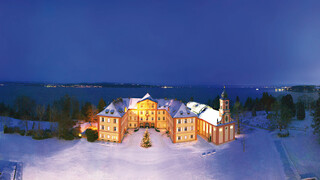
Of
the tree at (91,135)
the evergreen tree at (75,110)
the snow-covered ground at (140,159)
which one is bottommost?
the snow-covered ground at (140,159)

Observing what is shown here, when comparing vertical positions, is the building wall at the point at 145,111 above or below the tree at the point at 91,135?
above

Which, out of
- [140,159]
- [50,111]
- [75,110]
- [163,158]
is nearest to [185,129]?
[163,158]

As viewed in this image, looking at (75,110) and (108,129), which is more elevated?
(75,110)

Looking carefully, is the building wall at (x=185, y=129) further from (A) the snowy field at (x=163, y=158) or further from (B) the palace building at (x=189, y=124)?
(A) the snowy field at (x=163, y=158)

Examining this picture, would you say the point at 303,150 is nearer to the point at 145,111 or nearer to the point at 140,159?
the point at 140,159

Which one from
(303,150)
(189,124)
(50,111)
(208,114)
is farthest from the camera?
(50,111)

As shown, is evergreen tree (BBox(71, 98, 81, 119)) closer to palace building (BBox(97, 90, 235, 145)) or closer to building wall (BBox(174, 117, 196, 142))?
palace building (BBox(97, 90, 235, 145))

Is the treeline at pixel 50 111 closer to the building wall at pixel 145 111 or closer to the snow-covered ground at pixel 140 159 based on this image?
the snow-covered ground at pixel 140 159

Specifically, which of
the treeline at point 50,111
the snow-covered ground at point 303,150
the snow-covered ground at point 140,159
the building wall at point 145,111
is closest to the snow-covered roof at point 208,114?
the snow-covered ground at point 140,159

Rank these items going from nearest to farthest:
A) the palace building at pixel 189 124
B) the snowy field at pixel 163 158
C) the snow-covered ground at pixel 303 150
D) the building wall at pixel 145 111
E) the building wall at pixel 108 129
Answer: the snowy field at pixel 163 158, the snow-covered ground at pixel 303 150, the palace building at pixel 189 124, the building wall at pixel 108 129, the building wall at pixel 145 111

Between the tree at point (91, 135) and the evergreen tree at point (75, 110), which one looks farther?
the evergreen tree at point (75, 110)

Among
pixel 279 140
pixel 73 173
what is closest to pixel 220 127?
pixel 279 140

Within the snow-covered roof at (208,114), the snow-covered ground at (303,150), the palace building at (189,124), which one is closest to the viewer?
the snow-covered ground at (303,150)

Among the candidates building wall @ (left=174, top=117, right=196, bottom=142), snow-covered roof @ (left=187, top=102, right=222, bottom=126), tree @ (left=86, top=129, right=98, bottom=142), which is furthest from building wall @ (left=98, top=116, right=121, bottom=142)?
snow-covered roof @ (left=187, top=102, right=222, bottom=126)
